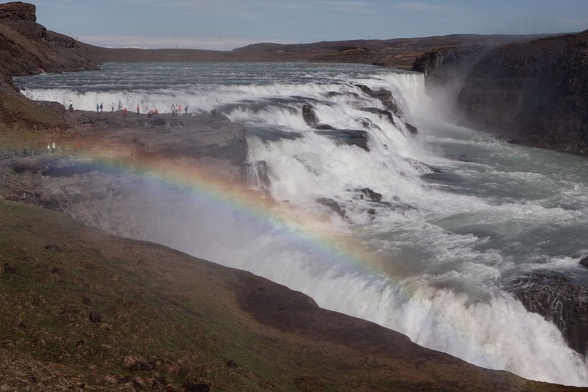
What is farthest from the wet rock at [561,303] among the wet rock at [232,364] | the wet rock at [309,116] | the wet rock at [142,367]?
the wet rock at [309,116]

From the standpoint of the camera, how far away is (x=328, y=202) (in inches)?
841

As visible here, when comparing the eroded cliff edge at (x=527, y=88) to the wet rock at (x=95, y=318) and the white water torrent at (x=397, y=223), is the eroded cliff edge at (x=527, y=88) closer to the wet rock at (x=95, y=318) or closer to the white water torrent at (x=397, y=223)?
the white water torrent at (x=397, y=223)

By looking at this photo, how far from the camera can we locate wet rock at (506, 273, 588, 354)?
514 inches

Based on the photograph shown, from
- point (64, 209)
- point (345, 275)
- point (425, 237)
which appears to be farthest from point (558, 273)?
point (64, 209)

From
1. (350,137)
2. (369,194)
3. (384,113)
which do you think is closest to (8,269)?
(369,194)

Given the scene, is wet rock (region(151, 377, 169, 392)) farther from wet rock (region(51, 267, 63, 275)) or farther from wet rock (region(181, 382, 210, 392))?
wet rock (region(51, 267, 63, 275))

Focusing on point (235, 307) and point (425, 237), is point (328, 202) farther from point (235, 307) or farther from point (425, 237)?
point (235, 307)

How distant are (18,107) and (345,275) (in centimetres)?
1172

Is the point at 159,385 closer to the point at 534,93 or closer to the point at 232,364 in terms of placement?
the point at 232,364

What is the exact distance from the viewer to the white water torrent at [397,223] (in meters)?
13.6

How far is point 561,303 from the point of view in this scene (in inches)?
537

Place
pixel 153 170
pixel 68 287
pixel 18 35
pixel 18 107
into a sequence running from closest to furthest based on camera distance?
pixel 68 287, pixel 153 170, pixel 18 107, pixel 18 35

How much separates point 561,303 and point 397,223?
7229mm

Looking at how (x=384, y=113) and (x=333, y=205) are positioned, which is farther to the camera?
(x=384, y=113)
